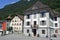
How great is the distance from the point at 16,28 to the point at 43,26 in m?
23.1

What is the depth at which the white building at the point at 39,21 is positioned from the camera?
44.5 metres

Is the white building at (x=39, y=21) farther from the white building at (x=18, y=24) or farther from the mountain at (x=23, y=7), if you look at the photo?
the mountain at (x=23, y=7)

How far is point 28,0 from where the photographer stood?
14000cm

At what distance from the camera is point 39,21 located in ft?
152

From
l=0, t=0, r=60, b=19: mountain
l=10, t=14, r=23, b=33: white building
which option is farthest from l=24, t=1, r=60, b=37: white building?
l=0, t=0, r=60, b=19: mountain

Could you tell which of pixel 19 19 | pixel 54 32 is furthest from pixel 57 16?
pixel 19 19

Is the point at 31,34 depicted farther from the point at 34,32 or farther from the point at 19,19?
the point at 19,19

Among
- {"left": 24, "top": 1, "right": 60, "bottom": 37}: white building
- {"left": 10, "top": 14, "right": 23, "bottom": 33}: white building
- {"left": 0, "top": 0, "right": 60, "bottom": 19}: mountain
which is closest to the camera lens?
{"left": 24, "top": 1, "right": 60, "bottom": 37}: white building

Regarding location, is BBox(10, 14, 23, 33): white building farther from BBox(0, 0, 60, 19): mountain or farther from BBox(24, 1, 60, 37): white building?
BBox(0, 0, 60, 19): mountain

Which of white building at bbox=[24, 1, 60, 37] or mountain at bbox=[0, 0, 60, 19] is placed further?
mountain at bbox=[0, 0, 60, 19]

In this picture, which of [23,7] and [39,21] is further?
[23,7]

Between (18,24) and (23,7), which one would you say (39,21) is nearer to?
(18,24)

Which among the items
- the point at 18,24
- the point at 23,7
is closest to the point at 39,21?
the point at 18,24

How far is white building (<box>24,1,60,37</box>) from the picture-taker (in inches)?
1752
